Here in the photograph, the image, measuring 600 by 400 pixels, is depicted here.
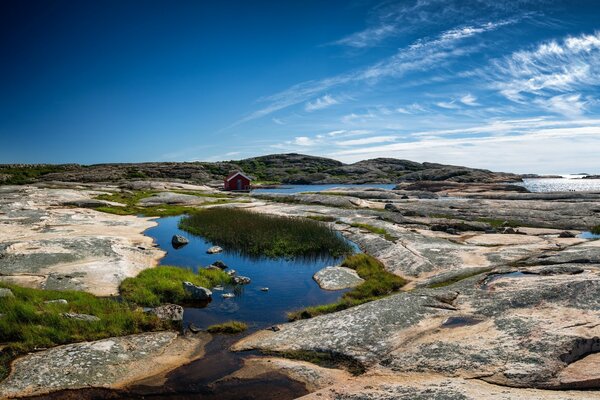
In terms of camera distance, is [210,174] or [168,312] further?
[210,174]

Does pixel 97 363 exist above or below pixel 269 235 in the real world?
below

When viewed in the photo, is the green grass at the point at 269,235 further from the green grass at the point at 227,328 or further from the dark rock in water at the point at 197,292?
the green grass at the point at 227,328

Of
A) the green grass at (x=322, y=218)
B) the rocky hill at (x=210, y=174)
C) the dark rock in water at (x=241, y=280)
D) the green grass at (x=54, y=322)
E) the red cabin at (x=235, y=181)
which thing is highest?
the rocky hill at (x=210, y=174)

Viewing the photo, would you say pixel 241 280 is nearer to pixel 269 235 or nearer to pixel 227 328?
pixel 227 328

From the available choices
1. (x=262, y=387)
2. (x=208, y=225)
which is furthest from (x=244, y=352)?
(x=208, y=225)

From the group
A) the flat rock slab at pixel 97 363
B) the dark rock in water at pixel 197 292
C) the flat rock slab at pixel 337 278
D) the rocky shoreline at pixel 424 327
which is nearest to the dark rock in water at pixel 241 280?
the dark rock in water at pixel 197 292

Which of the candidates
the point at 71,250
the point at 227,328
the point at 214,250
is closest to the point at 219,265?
the point at 214,250

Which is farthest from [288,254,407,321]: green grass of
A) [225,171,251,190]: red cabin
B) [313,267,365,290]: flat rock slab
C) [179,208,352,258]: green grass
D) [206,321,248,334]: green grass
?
[225,171,251,190]: red cabin
